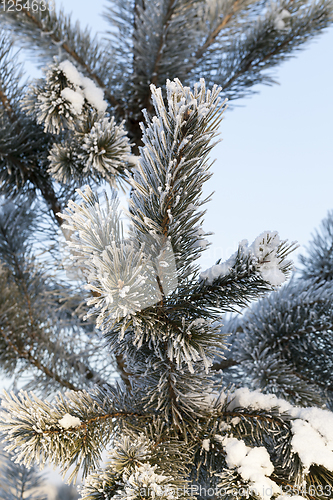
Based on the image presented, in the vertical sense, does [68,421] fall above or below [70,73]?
below

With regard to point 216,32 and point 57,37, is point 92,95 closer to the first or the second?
point 57,37

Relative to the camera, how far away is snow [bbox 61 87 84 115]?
0.56 m

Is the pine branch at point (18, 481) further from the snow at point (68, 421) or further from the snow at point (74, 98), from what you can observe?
the snow at point (74, 98)

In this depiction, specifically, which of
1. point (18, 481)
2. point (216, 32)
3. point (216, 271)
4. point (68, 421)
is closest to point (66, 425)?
point (68, 421)

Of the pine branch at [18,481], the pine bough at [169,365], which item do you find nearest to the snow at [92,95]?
the pine bough at [169,365]

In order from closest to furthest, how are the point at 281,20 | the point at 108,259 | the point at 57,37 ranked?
the point at 108,259 → the point at 57,37 → the point at 281,20

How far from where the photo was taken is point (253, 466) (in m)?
0.37

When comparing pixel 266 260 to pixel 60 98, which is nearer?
pixel 266 260

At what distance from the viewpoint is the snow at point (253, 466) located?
36 cm

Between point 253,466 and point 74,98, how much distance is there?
1.75 feet

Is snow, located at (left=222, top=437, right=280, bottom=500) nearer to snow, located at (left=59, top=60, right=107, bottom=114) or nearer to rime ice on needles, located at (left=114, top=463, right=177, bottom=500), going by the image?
rime ice on needles, located at (left=114, top=463, right=177, bottom=500)

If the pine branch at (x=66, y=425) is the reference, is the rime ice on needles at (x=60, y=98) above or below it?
above

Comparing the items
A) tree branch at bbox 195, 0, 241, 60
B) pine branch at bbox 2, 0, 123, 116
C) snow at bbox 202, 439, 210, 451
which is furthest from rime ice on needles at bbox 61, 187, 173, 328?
tree branch at bbox 195, 0, 241, 60

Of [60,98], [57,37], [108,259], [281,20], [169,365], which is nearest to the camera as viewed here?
[108,259]
